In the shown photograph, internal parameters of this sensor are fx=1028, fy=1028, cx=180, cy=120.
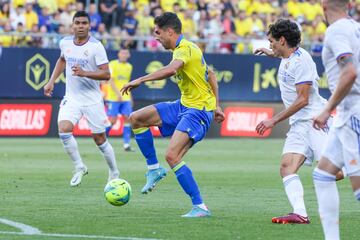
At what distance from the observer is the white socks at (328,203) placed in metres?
8.92

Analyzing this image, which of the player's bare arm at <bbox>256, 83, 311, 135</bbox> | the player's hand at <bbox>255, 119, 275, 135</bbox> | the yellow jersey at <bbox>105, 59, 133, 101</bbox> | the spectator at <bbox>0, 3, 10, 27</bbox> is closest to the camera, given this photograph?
the player's hand at <bbox>255, 119, 275, 135</bbox>

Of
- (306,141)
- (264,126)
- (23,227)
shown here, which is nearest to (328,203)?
(264,126)

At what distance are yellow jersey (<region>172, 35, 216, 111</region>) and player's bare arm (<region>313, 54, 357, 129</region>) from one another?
131 inches

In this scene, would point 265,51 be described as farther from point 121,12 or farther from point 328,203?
point 121,12

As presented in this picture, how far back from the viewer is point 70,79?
1609cm

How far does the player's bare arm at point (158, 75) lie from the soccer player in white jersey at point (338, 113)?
2.49m

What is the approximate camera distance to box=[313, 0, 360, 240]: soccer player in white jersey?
28.7ft

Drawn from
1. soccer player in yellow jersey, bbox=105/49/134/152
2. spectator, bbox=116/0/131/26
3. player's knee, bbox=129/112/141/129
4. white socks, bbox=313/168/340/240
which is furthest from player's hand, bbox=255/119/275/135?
spectator, bbox=116/0/131/26

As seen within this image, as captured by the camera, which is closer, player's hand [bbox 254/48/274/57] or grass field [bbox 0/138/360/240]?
grass field [bbox 0/138/360/240]

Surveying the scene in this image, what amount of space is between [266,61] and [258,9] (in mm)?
3400

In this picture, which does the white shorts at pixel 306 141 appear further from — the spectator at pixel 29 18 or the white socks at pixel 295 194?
the spectator at pixel 29 18

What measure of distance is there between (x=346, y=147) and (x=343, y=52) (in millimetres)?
839

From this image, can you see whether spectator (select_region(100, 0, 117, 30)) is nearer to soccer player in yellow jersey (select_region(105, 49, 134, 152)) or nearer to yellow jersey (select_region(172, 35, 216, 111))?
soccer player in yellow jersey (select_region(105, 49, 134, 152))

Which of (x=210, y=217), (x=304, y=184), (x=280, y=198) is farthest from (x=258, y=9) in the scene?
(x=210, y=217)
